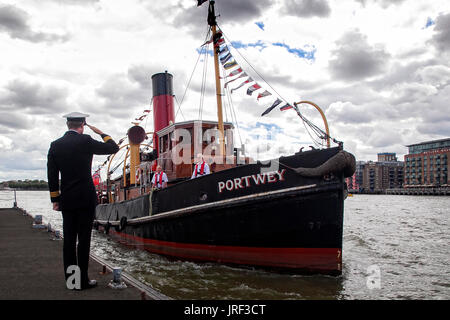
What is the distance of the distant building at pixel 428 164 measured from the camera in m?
101

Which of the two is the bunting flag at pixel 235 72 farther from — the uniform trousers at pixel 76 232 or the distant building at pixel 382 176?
the distant building at pixel 382 176

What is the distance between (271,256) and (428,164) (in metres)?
115

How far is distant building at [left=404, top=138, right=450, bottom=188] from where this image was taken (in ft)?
331

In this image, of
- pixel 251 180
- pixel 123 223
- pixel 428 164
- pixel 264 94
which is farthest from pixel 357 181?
pixel 251 180

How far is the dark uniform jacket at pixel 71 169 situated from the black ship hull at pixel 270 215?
379cm

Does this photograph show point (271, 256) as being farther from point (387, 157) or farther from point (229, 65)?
point (387, 157)

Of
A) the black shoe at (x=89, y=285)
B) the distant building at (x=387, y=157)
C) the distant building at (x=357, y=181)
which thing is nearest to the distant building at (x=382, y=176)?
the distant building at (x=357, y=181)

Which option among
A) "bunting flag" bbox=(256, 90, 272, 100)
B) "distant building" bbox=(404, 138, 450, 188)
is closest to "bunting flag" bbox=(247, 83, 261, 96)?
"bunting flag" bbox=(256, 90, 272, 100)

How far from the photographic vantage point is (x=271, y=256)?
702 centimetres

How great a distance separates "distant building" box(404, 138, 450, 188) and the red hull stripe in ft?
358
